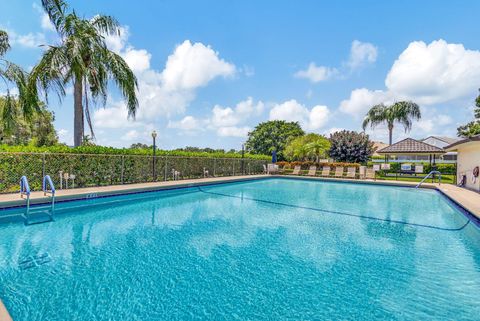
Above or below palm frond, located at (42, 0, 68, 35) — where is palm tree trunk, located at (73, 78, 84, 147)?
below

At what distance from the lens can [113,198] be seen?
10.6m

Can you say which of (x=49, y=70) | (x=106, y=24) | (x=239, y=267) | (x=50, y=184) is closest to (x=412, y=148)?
(x=239, y=267)

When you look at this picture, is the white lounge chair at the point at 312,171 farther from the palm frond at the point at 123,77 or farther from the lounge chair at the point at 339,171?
the palm frond at the point at 123,77

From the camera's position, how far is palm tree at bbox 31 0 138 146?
468 inches

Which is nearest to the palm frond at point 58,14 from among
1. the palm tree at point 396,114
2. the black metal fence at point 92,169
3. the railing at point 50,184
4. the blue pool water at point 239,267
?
the black metal fence at point 92,169

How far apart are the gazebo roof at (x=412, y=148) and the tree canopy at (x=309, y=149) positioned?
17.3 ft

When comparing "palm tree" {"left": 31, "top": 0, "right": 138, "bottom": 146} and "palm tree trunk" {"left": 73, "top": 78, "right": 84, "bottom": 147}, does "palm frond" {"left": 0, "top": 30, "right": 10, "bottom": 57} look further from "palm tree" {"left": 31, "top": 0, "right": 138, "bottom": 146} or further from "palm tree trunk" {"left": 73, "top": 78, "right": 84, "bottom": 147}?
"palm tree trunk" {"left": 73, "top": 78, "right": 84, "bottom": 147}

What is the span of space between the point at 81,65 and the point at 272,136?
29.1 meters

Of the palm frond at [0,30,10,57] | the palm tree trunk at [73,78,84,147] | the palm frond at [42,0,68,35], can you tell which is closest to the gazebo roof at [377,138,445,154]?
the palm tree trunk at [73,78,84,147]

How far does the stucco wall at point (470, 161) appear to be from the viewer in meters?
13.1

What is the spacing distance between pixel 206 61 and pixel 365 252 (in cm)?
1459

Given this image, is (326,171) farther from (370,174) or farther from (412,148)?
(412,148)

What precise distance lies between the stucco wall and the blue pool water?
7204mm

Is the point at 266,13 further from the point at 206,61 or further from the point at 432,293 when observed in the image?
the point at 432,293
